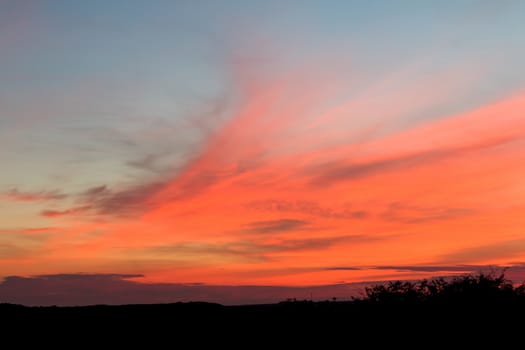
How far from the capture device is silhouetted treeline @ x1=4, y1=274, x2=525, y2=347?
120 feet

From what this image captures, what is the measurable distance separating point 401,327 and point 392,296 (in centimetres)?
775

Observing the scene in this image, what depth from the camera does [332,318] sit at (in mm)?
39562

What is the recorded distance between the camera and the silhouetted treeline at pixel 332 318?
120 ft

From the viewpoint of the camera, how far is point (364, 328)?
37.6 meters

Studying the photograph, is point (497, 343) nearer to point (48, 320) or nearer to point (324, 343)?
point (324, 343)

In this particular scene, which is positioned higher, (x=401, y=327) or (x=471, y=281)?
(x=471, y=281)

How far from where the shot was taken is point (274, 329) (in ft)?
125

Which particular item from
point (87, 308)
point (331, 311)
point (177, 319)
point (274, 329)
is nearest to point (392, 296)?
point (331, 311)

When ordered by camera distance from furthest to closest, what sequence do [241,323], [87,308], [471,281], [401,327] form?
[87,308], [471,281], [241,323], [401,327]

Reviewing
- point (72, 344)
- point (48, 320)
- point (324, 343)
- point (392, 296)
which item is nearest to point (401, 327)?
point (324, 343)

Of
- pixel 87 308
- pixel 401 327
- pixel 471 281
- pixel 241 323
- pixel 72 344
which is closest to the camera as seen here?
pixel 72 344

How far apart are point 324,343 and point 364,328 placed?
131 inches

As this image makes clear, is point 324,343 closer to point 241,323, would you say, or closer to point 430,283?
point 241,323

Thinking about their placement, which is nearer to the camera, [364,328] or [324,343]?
[324,343]
